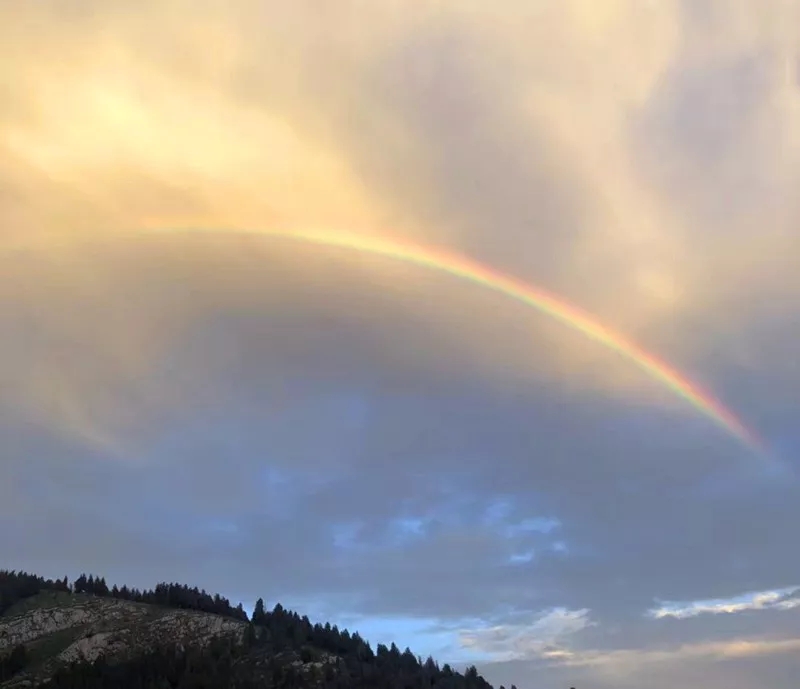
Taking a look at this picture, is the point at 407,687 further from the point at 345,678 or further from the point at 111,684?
the point at 111,684

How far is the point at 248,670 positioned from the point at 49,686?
4677cm

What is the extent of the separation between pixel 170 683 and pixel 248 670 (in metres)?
18.0

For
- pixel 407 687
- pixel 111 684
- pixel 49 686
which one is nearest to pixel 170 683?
pixel 111 684

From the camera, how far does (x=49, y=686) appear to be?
628ft

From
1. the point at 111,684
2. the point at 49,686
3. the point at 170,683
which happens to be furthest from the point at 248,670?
the point at 49,686

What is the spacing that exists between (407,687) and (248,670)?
37.9 m

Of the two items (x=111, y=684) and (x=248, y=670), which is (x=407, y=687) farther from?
(x=111, y=684)

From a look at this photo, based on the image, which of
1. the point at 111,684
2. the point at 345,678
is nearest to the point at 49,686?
the point at 111,684

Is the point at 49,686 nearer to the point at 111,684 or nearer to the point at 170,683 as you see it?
the point at 111,684

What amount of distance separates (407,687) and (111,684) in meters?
68.9

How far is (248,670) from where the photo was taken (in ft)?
631

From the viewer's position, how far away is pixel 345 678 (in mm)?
188000

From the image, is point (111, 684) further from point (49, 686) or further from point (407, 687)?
point (407, 687)

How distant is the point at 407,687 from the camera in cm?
19350
